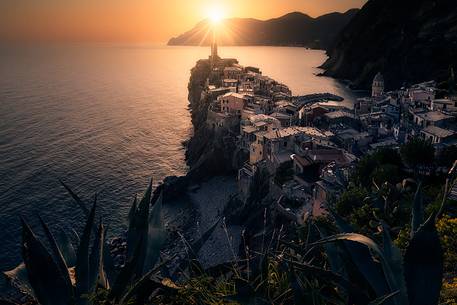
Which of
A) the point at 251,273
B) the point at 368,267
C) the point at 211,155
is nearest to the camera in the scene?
the point at 368,267

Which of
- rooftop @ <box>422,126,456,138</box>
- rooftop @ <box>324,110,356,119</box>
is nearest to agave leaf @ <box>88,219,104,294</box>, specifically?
rooftop @ <box>422,126,456,138</box>

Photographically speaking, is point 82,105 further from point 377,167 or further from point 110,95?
point 377,167

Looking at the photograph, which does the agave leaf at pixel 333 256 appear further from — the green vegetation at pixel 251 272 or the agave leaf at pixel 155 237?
the agave leaf at pixel 155 237

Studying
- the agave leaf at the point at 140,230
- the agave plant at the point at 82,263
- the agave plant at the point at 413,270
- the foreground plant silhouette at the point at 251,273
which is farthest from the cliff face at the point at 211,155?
the agave plant at the point at 413,270

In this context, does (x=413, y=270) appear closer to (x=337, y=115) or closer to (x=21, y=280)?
(x=21, y=280)

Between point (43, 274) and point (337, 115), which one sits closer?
point (43, 274)

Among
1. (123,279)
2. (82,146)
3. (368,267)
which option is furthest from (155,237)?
(82,146)

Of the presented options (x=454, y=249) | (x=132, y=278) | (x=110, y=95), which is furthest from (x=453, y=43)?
(x=132, y=278)

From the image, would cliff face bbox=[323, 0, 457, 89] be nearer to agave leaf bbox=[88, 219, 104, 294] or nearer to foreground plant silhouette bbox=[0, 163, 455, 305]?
foreground plant silhouette bbox=[0, 163, 455, 305]
